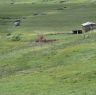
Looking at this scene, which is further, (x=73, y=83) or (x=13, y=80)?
(x=13, y=80)

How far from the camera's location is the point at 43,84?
43.6 metres

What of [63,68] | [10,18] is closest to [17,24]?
[10,18]

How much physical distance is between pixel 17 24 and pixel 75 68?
3584 inches

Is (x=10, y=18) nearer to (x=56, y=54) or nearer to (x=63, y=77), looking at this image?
(x=56, y=54)

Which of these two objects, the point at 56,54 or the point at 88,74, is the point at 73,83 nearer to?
the point at 88,74

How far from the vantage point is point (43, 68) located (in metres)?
53.2

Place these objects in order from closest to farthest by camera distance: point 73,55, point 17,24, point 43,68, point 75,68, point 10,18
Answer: point 75,68 < point 43,68 < point 73,55 < point 17,24 < point 10,18

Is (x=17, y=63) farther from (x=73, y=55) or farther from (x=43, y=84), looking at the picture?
(x=43, y=84)

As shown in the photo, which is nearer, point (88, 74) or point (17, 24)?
point (88, 74)

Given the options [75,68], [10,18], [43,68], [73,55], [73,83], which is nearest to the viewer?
[73,83]

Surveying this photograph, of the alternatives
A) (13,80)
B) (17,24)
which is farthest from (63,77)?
(17,24)

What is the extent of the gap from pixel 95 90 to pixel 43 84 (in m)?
7.90

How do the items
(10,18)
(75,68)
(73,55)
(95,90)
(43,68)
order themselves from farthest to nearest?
1. (10,18)
2. (73,55)
3. (43,68)
4. (75,68)
5. (95,90)

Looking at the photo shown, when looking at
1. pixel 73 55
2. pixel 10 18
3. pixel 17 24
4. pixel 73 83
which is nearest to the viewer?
pixel 73 83
